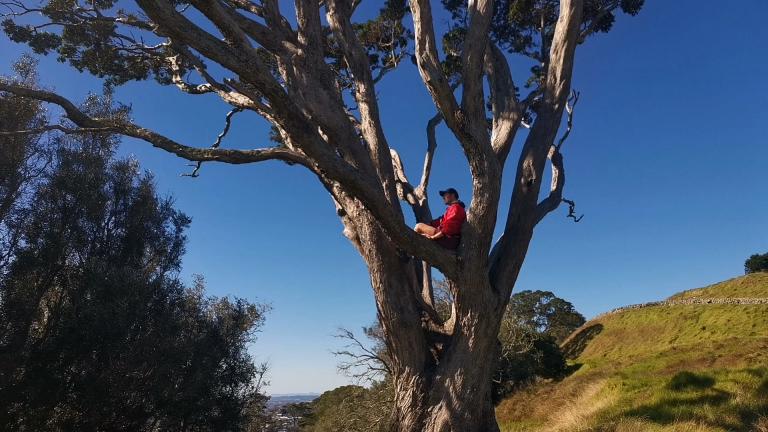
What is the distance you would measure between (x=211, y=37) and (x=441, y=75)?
7.74 feet

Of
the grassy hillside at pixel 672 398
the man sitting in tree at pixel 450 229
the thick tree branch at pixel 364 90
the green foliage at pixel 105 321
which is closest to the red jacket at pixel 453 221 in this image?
the man sitting in tree at pixel 450 229

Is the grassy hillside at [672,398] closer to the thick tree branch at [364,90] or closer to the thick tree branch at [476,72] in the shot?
the thick tree branch at [476,72]

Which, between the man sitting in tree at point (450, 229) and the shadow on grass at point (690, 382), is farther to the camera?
the shadow on grass at point (690, 382)

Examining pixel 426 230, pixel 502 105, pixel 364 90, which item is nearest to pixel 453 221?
pixel 426 230

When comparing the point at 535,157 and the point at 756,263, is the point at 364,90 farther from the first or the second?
the point at 756,263

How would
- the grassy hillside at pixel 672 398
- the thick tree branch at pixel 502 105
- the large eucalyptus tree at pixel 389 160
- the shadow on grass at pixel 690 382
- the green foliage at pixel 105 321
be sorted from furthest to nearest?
the green foliage at pixel 105 321, the shadow on grass at pixel 690 382, the grassy hillside at pixel 672 398, the thick tree branch at pixel 502 105, the large eucalyptus tree at pixel 389 160

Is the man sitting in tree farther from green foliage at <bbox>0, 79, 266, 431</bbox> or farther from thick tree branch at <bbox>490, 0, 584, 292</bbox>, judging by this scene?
green foliage at <bbox>0, 79, 266, 431</bbox>

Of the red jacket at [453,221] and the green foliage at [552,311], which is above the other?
the green foliage at [552,311]

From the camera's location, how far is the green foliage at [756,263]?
176 ft

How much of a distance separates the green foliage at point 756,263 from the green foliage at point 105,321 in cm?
5872

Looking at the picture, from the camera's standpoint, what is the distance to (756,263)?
54406mm

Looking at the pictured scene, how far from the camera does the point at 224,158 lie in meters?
5.86

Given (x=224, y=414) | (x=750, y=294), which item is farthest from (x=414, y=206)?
(x=750, y=294)

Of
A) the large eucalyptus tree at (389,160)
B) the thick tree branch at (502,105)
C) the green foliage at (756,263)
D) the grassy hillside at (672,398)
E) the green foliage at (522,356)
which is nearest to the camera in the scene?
the large eucalyptus tree at (389,160)
